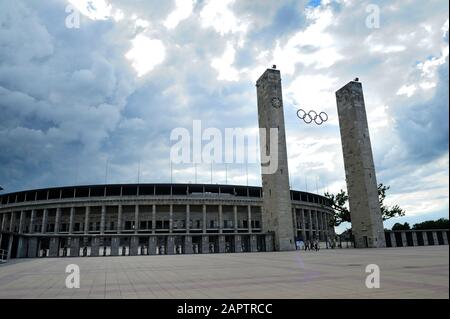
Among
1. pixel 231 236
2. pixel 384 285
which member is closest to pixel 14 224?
pixel 231 236

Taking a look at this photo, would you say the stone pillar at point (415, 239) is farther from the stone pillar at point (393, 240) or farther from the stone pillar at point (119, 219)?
the stone pillar at point (119, 219)

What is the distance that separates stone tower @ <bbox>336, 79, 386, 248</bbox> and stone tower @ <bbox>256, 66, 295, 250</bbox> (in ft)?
42.7

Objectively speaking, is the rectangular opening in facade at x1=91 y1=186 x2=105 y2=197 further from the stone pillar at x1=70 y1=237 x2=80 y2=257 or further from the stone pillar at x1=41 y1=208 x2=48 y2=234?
the stone pillar at x1=70 y1=237 x2=80 y2=257

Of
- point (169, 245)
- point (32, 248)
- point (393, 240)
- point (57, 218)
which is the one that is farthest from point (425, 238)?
point (57, 218)

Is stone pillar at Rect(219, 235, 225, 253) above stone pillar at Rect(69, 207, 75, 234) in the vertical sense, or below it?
below

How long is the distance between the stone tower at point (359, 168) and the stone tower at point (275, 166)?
13.0 m

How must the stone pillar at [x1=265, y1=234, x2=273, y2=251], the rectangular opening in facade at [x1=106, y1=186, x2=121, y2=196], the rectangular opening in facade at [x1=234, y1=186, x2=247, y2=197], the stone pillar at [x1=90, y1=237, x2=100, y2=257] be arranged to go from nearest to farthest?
the stone pillar at [x1=90, y1=237, x2=100, y2=257], the stone pillar at [x1=265, y1=234, x2=273, y2=251], the rectangular opening in facade at [x1=106, y1=186, x2=121, y2=196], the rectangular opening in facade at [x1=234, y1=186, x2=247, y2=197]

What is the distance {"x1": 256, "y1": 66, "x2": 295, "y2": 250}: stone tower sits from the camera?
47.5 metres

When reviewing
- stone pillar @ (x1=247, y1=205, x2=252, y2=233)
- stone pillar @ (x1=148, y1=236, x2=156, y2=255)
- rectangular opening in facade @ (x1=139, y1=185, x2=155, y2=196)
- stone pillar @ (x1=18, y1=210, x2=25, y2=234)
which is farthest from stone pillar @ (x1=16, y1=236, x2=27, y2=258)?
stone pillar @ (x1=247, y1=205, x2=252, y2=233)

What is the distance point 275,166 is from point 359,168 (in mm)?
15398

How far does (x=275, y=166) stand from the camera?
4869cm

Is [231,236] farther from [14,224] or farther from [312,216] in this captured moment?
[14,224]
